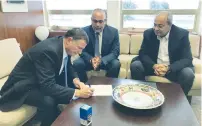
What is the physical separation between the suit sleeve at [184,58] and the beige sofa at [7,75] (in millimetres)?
1501

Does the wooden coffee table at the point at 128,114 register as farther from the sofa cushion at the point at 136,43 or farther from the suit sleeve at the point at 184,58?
the sofa cushion at the point at 136,43

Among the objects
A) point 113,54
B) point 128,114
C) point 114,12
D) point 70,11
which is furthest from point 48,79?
point 70,11

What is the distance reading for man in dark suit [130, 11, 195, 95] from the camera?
2105mm

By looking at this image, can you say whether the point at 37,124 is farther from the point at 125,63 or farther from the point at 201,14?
the point at 201,14

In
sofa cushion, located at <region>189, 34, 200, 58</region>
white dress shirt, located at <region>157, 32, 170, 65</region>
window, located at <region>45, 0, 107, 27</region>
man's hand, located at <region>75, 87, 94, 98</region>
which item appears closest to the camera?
man's hand, located at <region>75, 87, 94, 98</region>

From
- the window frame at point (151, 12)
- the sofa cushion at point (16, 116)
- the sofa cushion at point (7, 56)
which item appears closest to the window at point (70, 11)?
the window frame at point (151, 12)

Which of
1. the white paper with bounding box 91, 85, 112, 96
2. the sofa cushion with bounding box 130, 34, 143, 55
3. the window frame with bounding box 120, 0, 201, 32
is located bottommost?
the white paper with bounding box 91, 85, 112, 96

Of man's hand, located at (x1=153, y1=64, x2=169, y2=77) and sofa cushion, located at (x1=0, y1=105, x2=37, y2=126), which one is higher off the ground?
man's hand, located at (x1=153, y1=64, x2=169, y2=77)

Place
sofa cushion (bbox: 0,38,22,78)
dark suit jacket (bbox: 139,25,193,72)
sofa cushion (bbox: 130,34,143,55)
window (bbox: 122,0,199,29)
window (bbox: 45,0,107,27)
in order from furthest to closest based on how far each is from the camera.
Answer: window (bbox: 45,0,107,27), window (bbox: 122,0,199,29), sofa cushion (bbox: 130,34,143,55), dark suit jacket (bbox: 139,25,193,72), sofa cushion (bbox: 0,38,22,78)

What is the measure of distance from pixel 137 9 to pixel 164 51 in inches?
48.6

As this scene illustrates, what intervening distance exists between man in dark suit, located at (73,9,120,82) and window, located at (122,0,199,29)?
915 millimetres

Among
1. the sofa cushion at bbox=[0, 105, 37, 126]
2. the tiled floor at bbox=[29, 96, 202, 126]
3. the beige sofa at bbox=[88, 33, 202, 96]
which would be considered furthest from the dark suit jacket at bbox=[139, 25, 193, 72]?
the sofa cushion at bbox=[0, 105, 37, 126]

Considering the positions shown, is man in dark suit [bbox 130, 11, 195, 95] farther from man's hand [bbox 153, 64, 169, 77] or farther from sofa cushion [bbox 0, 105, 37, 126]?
sofa cushion [bbox 0, 105, 37, 126]

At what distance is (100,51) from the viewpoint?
8.43ft
